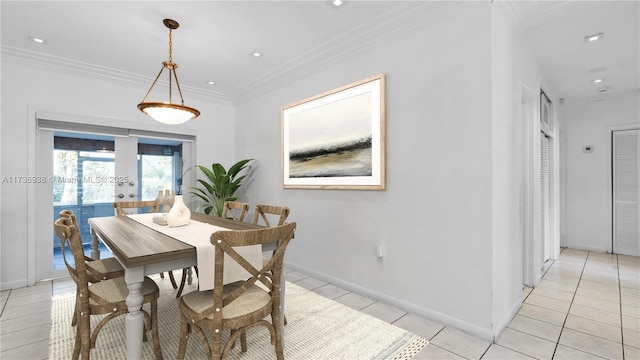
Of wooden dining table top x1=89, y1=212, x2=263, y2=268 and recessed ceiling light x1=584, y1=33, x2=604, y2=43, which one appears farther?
recessed ceiling light x1=584, y1=33, x2=604, y2=43

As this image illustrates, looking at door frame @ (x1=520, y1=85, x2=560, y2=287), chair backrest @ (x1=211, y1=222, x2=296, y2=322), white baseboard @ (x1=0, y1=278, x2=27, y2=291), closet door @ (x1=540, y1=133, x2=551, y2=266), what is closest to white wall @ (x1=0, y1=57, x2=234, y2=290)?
white baseboard @ (x1=0, y1=278, x2=27, y2=291)

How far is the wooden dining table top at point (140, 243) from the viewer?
1441 mm

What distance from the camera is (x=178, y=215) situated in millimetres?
2279

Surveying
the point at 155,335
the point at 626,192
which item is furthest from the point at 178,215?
the point at 626,192

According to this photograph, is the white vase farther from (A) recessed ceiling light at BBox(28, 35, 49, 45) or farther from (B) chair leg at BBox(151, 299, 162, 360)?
(A) recessed ceiling light at BBox(28, 35, 49, 45)

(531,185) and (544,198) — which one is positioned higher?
(531,185)

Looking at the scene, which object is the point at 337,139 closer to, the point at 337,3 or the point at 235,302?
the point at 337,3

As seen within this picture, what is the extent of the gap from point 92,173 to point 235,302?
3394 millimetres

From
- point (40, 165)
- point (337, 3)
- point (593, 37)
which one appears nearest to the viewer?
point (337, 3)

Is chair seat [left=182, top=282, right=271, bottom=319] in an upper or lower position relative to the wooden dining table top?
lower


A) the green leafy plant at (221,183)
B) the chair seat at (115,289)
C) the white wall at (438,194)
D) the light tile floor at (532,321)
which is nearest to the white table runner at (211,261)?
the chair seat at (115,289)

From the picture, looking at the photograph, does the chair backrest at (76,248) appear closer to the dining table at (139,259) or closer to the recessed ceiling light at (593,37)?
the dining table at (139,259)

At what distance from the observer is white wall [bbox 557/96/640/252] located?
4.59 m

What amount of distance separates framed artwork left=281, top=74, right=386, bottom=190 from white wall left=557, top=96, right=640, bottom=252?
4.07 m
